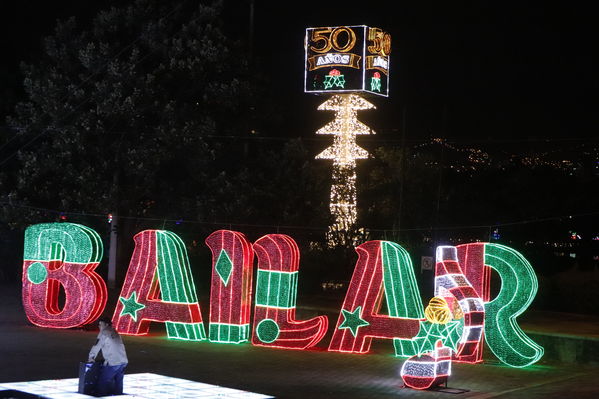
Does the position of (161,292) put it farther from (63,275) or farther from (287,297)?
(287,297)

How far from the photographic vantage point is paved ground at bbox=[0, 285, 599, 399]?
613 inches

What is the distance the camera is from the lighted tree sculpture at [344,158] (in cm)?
3681

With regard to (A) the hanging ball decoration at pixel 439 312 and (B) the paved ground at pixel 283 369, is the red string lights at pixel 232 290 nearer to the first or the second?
(B) the paved ground at pixel 283 369

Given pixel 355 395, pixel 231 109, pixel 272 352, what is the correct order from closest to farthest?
pixel 355 395, pixel 272 352, pixel 231 109

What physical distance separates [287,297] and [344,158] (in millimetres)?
25873

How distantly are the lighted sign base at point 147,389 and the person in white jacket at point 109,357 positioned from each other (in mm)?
204

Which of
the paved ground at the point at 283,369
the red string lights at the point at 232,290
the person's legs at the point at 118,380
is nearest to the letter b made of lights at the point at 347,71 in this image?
the red string lights at the point at 232,290

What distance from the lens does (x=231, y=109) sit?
3338cm

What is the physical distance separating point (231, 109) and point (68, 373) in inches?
706

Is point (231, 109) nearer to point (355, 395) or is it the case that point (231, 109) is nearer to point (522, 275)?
point (522, 275)

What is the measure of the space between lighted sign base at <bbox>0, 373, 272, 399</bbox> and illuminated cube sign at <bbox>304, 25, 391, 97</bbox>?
113 feet

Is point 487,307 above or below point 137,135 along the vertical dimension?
below

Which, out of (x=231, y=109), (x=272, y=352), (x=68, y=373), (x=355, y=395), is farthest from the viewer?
(x=231, y=109)

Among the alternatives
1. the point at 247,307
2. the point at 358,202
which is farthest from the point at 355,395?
the point at 358,202
